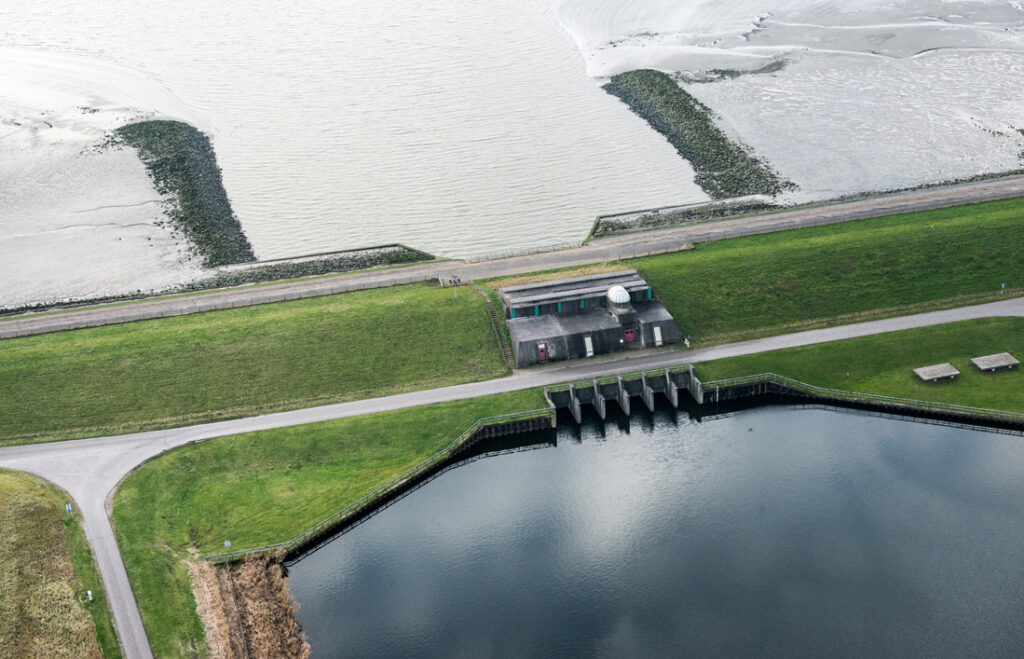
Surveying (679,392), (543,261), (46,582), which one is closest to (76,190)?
(543,261)

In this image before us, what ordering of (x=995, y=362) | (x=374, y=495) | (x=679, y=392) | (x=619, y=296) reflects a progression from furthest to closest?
(x=619, y=296), (x=679, y=392), (x=995, y=362), (x=374, y=495)

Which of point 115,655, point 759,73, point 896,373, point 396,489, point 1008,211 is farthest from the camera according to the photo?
point 759,73

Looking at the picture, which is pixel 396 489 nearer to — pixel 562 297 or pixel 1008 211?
pixel 562 297

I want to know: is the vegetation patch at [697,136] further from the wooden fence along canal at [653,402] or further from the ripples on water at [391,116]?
the wooden fence along canal at [653,402]

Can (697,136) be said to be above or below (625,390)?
above

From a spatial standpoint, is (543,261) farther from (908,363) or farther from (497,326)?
(908,363)

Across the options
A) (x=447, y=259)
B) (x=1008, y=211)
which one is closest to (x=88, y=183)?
(x=447, y=259)

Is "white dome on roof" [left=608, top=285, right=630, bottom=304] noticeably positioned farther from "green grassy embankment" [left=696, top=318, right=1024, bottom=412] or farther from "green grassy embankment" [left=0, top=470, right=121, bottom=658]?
"green grassy embankment" [left=0, top=470, right=121, bottom=658]
